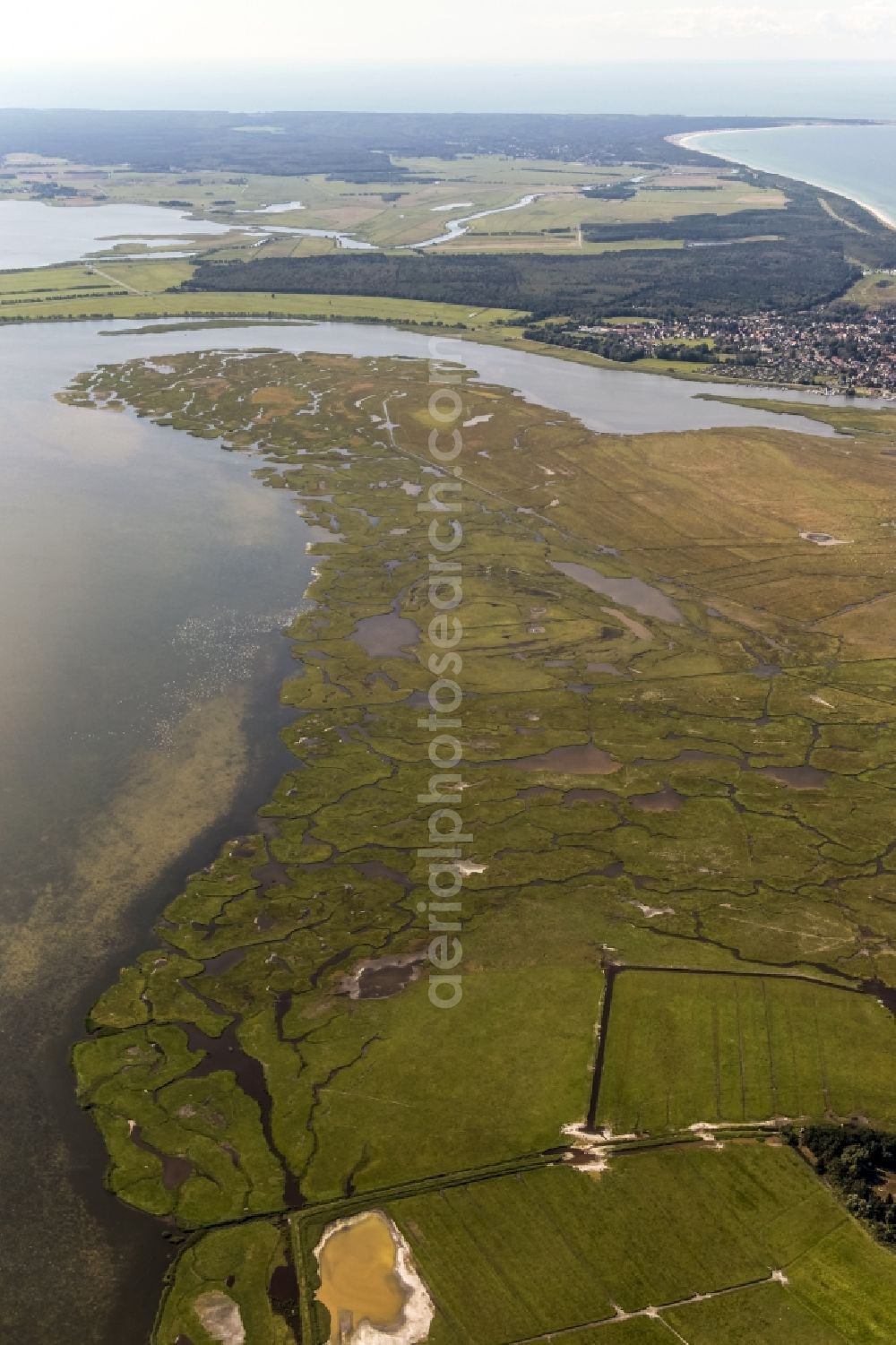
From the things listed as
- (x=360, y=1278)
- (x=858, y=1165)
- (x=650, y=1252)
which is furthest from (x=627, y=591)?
(x=360, y=1278)

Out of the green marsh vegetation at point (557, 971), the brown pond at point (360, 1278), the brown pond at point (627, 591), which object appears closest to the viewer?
the brown pond at point (360, 1278)

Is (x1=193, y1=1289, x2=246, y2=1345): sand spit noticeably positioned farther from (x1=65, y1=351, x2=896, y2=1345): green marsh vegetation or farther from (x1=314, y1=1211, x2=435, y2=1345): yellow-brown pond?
(x1=314, y1=1211, x2=435, y2=1345): yellow-brown pond

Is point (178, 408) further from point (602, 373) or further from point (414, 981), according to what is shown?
point (414, 981)

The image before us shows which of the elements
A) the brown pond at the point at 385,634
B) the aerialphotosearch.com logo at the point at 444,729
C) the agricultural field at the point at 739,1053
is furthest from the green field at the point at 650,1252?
the brown pond at the point at 385,634

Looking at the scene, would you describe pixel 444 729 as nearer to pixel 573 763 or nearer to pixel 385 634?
pixel 573 763

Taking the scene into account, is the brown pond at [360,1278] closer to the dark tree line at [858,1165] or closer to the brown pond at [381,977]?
the brown pond at [381,977]

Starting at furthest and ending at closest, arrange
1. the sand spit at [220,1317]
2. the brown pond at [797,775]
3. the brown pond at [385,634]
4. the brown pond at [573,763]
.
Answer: the brown pond at [385,634], the brown pond at [573,763], the brown pond at [797,775], the sand spit at [220,1317]

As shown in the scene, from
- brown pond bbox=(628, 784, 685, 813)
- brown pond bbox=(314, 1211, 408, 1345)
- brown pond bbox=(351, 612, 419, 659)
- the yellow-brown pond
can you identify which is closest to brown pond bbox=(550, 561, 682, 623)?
brown pond bbox=(351, 612, 419, 659)

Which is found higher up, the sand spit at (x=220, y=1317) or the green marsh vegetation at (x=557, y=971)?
the green marsh vegetation at (x=557, y=971)
